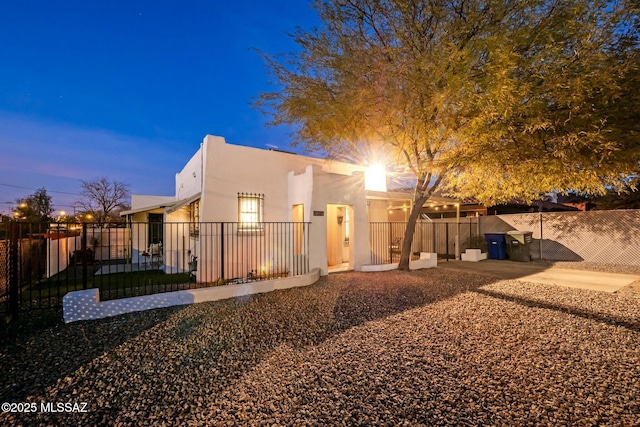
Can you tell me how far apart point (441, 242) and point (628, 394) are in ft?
45.8

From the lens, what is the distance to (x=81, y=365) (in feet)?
11.7

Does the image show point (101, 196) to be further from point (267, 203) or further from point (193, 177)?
point (267, 203)

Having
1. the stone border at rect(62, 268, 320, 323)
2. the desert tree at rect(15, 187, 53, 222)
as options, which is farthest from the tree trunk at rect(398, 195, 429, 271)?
the desert tree at rect(15, 187, 53, 222)

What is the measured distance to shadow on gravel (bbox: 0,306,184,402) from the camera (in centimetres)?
321

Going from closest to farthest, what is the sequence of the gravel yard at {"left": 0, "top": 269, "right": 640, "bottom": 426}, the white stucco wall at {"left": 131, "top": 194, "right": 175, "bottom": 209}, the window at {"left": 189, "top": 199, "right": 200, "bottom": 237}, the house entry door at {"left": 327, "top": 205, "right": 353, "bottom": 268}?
the gravel yard at {"left": 0, "top": 269, "right": 640, "bottom": 426} < the window at {"left": 189, "top": 199, "right": 200, "bottom": 237} < the house entry door at {"left": 327, "top": 205, "right": 353, "bottom": 268} < the white stucco wall at {"left": 131, "top": 194, "right": 175, "bottom": 209}

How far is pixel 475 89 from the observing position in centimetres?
739

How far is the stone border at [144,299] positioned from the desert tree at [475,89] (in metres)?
5.37

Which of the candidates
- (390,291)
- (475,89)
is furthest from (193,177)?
(475,89)

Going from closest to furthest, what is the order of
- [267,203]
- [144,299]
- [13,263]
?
[13,263] → [144,299] → [267,203]

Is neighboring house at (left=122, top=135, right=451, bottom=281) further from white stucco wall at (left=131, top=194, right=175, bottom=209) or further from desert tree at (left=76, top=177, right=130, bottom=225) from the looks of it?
desert tree at (left=76, top=177, right=130, bottom=225)

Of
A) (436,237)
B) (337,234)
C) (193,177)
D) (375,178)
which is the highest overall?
(375,178)

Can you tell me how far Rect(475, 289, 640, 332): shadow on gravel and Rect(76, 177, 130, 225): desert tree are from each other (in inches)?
1814

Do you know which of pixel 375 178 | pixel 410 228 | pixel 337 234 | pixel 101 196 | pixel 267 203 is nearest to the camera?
pixel 410 228

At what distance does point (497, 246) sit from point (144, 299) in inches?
567
